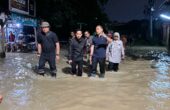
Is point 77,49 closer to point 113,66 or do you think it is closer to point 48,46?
point 48,46

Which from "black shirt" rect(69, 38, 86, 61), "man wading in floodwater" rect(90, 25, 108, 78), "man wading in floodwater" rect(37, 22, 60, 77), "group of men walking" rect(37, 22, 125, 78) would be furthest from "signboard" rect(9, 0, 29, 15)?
"man wading in floodwater" rect(90, 25, 108, 78)

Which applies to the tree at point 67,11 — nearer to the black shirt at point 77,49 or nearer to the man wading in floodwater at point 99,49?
the black shirt at point 77,49

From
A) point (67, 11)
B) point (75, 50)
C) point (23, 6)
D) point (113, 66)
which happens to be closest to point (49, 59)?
point (75, 50)

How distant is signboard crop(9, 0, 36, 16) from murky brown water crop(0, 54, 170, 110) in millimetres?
10538

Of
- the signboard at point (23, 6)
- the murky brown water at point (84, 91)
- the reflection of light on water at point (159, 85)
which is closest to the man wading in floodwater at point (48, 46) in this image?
the murky brown water at point (84, 91)

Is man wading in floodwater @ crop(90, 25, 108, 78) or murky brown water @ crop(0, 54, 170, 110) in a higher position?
man wading in floodwater @ crop(90, 25, 108, 78)

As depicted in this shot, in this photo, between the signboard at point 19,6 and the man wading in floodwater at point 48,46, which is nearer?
the man wading in floodwater at point 48,46

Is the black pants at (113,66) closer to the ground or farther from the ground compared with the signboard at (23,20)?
closer to the ground

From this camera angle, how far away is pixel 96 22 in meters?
48.8

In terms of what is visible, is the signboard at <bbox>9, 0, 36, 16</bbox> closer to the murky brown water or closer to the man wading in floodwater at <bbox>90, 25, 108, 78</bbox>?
the murky brown water

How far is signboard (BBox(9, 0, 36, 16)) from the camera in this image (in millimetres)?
25284

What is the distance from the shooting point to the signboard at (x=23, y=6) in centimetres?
2528

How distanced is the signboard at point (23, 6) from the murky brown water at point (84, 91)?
1054cm

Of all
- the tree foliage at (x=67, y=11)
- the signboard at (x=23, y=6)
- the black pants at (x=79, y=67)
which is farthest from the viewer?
the tree foliage at (x=67, y=11)
